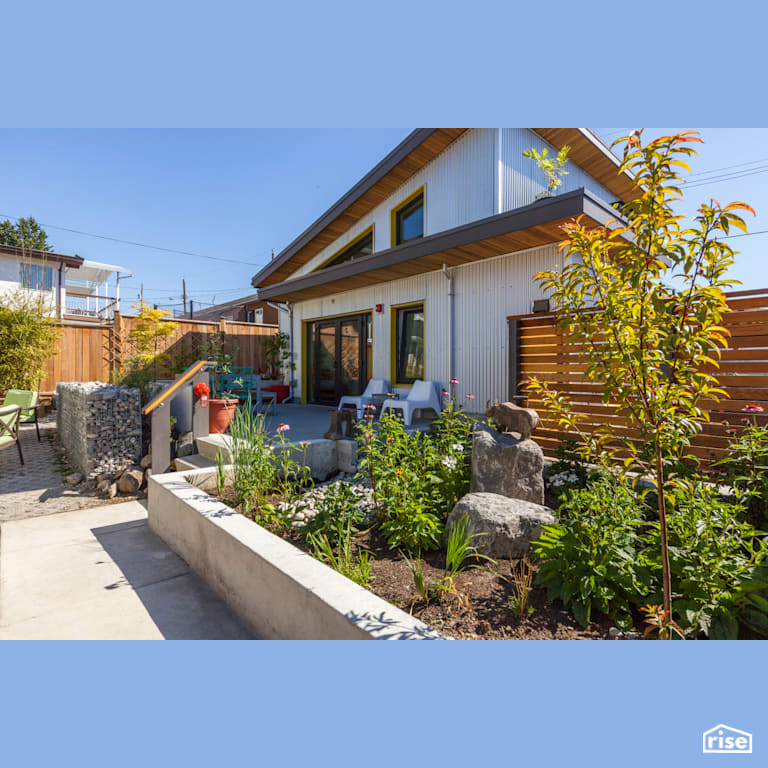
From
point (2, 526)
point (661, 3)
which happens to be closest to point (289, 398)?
point (2, 526)

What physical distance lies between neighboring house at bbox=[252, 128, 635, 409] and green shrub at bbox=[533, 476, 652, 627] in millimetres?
3512

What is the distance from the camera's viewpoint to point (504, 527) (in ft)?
8.32

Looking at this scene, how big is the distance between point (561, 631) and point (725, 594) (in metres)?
0.68

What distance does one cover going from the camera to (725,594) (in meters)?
1.78

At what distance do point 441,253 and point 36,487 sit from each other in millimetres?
5788

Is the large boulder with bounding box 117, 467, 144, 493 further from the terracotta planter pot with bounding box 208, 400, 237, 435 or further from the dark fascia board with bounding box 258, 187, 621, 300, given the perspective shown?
the dark fascia board with bounding box 258, 187, 621, 300

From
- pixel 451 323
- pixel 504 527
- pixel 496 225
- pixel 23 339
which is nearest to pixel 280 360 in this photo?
pixel 23 339

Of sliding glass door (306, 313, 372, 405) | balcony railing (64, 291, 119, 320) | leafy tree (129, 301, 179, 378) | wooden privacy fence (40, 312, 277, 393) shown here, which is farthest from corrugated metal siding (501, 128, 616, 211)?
balcony railing (64, 291, 119, 320)

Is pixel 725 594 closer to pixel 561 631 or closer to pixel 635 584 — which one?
pixel 635 584

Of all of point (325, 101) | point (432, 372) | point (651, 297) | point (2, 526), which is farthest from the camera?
point (432, 372)

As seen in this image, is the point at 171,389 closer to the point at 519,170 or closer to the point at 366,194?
the point at 366,194

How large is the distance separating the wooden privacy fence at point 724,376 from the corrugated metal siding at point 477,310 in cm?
74

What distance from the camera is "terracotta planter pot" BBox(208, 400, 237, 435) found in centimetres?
540

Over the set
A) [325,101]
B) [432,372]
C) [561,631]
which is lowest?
[561,631]
